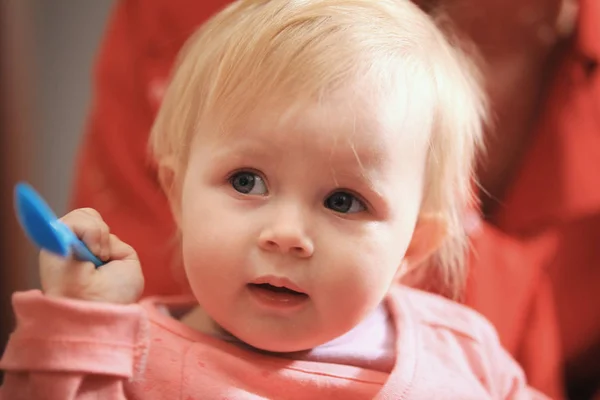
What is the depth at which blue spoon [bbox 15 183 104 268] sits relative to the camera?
0.39 meters

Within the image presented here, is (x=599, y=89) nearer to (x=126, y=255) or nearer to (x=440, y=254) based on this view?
(x=440, y=254)

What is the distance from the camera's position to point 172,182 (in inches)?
23.8

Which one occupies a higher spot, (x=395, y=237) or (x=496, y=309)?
(x=395, y=237)

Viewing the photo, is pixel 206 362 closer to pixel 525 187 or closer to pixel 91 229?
pixel 91 229

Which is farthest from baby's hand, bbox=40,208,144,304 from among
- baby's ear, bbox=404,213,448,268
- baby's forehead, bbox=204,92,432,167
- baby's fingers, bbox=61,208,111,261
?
baby's ear, bbox=404,213,448,268

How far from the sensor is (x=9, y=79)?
→ 87cm

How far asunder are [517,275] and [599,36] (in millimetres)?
291

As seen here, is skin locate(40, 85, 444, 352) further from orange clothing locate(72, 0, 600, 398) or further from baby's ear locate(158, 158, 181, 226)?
orange clothing locate(72, 0, 600, 398)

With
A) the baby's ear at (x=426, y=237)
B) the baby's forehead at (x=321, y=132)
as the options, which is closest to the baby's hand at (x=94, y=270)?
the baby's forehead at (x=321, y=132)

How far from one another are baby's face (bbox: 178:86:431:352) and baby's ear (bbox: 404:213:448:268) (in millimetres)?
85

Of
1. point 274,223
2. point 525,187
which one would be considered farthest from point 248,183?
point 525,187

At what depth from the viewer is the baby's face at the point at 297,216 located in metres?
0.50

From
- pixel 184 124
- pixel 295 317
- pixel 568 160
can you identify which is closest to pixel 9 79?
pixel 184 124

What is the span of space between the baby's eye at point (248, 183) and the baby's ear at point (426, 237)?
0.17m
